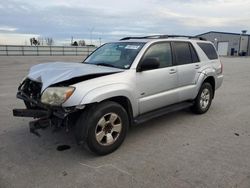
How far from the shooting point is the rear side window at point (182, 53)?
16.2 feet

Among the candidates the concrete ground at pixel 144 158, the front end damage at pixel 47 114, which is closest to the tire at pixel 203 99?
the concrete ground at pixel 144 158

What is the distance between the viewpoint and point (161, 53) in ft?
15.2

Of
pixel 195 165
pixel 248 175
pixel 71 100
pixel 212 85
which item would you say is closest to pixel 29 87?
pixel 71 100

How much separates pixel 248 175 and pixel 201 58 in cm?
312

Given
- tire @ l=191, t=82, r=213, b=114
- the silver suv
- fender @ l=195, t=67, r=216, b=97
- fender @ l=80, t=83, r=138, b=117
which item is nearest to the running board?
the silver suv

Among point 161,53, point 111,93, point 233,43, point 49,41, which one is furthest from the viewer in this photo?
point 233,43

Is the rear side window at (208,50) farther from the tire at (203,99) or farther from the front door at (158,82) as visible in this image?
the front door at (158,82)

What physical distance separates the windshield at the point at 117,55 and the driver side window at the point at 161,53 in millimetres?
200

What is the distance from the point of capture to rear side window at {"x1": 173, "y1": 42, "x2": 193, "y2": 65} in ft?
16.2

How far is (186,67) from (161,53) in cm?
76

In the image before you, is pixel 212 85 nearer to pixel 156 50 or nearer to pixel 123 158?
pixel 156 50

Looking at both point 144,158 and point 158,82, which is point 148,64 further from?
point 144,158

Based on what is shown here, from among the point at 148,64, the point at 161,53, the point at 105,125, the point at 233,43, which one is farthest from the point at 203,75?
the point at 233,43

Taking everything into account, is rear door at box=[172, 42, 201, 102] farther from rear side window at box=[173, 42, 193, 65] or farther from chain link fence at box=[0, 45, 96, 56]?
chain link fence at box=[0, 45, 96, 56]
